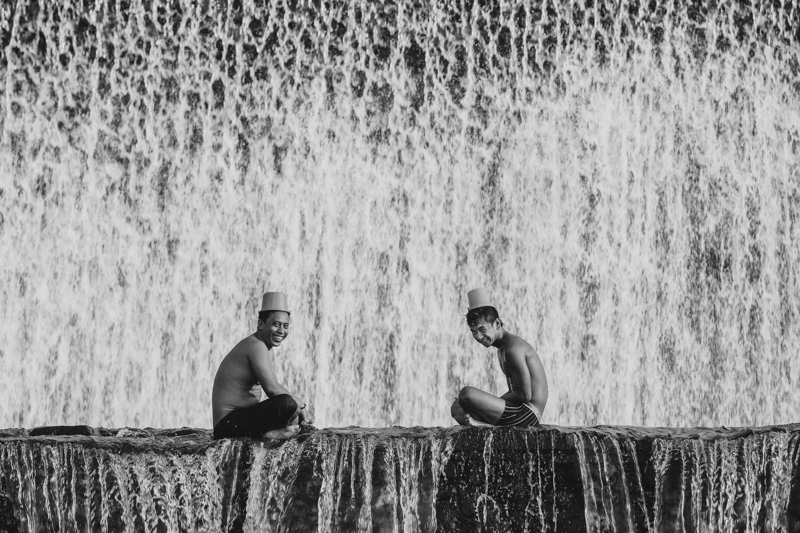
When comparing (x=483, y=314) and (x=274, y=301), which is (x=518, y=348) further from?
(x=274, y=301)

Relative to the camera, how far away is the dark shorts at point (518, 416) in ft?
22.2

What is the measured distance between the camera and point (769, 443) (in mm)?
6246

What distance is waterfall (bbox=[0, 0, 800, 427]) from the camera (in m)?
13.5

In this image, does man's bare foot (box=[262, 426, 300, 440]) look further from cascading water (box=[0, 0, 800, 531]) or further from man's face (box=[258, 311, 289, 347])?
cascading water (box=[0, 0, 800, 531])

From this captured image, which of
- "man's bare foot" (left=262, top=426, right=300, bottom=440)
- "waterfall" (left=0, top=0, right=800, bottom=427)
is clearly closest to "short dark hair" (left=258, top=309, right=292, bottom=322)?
"man's bare foot" (left=262, top=426, right=300, bottom=440)

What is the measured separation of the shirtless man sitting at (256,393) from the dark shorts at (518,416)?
3.92ft

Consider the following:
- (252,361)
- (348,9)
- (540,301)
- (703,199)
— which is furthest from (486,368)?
(252,361)

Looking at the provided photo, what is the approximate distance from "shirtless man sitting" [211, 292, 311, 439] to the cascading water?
6386 millimetres

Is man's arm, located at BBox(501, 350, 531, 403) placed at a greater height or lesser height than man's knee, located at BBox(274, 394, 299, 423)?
greater

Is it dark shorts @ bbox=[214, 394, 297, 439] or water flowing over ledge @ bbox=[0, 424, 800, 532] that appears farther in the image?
dark shorts @ bbox=[214, 394, 297, 439]

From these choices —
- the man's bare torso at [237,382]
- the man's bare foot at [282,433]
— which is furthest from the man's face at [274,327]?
the man's bare foot at [282,433]

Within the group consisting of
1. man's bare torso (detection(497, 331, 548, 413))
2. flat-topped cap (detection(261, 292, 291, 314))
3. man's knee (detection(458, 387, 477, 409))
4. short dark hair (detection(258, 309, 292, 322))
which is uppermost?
flat-topped cap (detection(261, 292, 291, 314))

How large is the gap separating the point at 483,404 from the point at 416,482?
2.19 ft

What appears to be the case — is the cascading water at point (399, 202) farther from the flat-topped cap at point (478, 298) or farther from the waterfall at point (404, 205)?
the flat-topped cap at point (478, 298)
